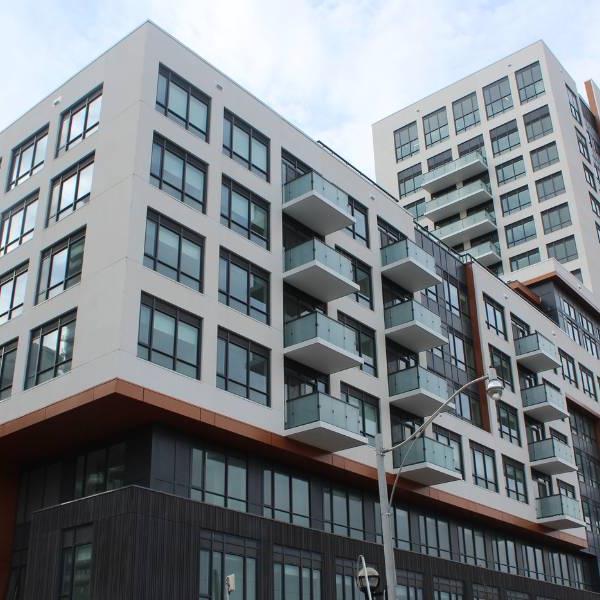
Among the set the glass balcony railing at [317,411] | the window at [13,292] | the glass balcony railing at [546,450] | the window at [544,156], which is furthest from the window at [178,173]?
the window at [544,156]

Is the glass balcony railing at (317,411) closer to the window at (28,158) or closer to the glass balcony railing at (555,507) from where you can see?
the window at (28,158)

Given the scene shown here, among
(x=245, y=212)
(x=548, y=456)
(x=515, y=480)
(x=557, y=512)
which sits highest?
(x=245, y=212)

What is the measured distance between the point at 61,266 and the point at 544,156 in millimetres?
50789

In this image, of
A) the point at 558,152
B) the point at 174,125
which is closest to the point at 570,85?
the point at 558,152

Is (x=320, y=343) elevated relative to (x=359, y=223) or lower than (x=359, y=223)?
lower

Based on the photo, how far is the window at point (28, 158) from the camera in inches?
1411

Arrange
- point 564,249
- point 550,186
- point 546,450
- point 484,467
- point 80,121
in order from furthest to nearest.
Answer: point 550,186 → point 564,249 → point 546,450 → point 484,467 → point 80,121

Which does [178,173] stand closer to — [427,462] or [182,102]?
[182,102]

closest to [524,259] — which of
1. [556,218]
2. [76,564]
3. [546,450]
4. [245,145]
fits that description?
[556,218]

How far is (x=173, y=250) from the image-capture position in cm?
3031

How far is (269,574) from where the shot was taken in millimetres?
28438

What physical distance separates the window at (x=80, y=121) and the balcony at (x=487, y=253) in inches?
1676

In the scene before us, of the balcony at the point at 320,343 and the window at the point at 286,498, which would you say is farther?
the balcony at the point at 320,343

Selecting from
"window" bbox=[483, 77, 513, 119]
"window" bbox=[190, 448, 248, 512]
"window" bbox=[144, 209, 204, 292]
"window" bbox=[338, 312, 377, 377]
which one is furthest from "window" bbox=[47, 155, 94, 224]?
"window" bbox=[483, 77, 513, 119]
